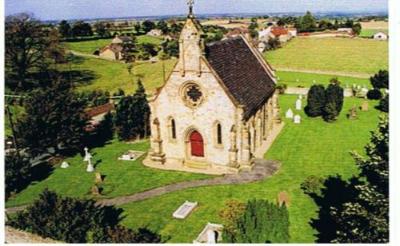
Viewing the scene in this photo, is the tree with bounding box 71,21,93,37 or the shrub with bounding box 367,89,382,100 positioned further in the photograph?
the shrub with bounding box 367,89,382,100

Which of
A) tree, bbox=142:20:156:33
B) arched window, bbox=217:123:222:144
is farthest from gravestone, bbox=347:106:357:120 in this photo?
tree, bbox=142:20:156:33

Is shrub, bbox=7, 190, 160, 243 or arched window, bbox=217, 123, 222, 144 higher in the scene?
arched window, bbox=217, 123, 222, 144

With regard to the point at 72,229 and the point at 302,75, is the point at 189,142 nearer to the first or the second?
the point at 72,229

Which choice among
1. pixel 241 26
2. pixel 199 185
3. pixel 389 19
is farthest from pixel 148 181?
pixel 389 19

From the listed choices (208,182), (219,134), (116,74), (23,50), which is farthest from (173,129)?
(23,50)

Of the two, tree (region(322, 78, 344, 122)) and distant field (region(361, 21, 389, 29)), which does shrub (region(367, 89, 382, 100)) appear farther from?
distant field (region(361, 21, 389, 29))

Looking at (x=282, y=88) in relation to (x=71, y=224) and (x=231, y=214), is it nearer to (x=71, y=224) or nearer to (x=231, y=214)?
(x=231, y=214)

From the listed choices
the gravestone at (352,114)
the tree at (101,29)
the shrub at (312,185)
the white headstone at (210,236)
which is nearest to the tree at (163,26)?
the tree at (101,29)
